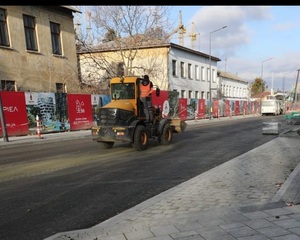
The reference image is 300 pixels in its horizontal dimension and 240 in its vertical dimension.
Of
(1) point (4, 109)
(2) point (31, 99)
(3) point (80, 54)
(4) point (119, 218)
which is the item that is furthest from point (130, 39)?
(4) point (119, 218)

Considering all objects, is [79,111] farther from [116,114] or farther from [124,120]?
[116,114]

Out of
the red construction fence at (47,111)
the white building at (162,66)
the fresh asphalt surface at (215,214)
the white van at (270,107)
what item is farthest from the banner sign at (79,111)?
the white van at (270,107)

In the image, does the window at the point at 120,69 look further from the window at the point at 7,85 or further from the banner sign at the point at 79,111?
the window at the point at 7,85

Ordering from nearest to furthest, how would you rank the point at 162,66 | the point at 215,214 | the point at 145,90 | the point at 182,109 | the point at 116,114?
the point at 215,214 → the point at 116,114 → the point at 145,90 → the point at 182,109 → the point at 162,66

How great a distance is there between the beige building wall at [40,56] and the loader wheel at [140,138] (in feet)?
42.7

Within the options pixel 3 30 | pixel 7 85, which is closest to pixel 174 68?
pixel 3 30

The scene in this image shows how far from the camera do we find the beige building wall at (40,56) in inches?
818

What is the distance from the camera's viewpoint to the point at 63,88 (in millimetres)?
25406

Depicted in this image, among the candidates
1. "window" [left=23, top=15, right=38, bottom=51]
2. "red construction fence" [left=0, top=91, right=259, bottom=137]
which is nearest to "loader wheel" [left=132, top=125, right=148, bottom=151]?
"red construction fence" [left=0, top=91, right=259, bottom=137]

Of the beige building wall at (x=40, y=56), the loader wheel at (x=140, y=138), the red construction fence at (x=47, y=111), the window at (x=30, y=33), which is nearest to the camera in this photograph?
the loader wheel at (x=140, y=138)

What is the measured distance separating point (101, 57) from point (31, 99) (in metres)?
15.2

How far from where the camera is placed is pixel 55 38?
2478cm

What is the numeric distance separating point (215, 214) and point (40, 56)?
72.3 ft

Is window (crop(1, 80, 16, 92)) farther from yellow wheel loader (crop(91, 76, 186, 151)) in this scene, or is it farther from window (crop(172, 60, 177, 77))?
window (crop(172, 60, 177, 77))
